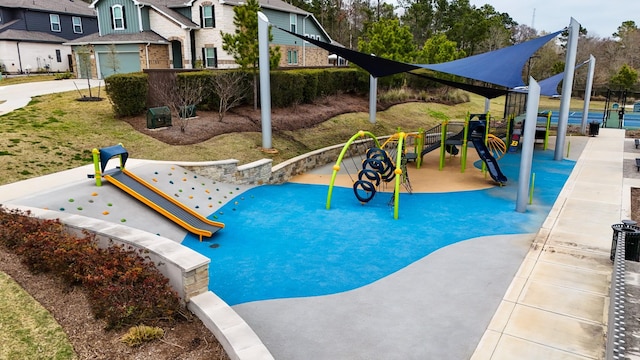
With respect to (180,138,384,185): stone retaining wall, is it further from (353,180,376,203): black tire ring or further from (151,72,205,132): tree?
(151,72,205,132): tree

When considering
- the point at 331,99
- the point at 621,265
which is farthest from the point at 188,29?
the point at 621,265

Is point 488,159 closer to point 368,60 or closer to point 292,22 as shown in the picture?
point 368,60

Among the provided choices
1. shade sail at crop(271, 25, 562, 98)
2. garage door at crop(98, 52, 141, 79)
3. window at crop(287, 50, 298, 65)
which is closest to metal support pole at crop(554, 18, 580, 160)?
shade sail at crop(271, 25, 562, 98)

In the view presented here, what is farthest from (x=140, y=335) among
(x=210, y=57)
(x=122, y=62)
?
(x=122, y=62)

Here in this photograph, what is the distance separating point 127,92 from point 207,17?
49.0 feet

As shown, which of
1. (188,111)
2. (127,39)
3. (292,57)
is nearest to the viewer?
(188,111)

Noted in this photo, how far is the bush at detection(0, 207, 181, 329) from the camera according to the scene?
5250mm

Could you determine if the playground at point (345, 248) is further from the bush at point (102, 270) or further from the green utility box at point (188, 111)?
the green utility box at point (188, 111)

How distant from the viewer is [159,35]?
29625 millimetres

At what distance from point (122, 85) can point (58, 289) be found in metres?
11.6

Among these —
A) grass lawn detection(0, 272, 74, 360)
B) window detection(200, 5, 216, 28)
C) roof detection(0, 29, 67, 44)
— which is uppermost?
window detection(200, 5, 216, 28)

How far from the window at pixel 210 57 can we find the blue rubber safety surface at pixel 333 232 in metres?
18.1

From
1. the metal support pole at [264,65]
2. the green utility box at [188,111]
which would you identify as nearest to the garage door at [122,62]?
the green utility box at [188,111]

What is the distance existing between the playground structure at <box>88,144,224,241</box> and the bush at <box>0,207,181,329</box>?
274 cm
